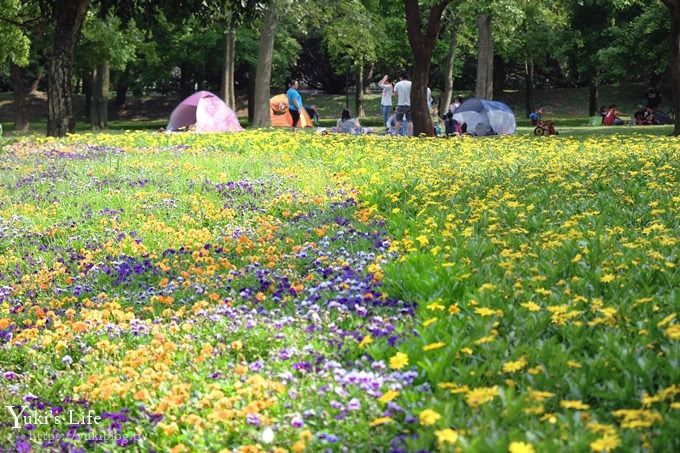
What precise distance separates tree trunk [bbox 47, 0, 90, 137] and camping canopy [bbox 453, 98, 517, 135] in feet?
36.9

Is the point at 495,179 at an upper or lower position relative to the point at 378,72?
lower

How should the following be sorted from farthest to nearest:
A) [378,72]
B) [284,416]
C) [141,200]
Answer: [378,72]
[141,200]
[284,416]

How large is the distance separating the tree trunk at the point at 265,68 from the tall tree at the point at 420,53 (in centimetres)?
857

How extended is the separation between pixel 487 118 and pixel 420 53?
15.9 feet

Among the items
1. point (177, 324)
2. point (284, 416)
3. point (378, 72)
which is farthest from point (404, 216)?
point (378, 72)

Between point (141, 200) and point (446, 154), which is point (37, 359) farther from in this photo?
point (446, 154)

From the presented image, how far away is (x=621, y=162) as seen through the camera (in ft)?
34.0

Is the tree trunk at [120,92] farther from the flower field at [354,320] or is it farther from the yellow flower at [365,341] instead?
the yellow flower at [365,341]

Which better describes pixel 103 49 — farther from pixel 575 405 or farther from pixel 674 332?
pixel 575 405

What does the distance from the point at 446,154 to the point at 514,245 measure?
7652 mm

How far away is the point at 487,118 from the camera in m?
24.9

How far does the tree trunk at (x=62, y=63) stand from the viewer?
19906 millimetres

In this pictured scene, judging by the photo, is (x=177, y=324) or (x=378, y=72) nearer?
(x=177, y=324)

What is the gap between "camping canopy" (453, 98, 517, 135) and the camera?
981 inches
